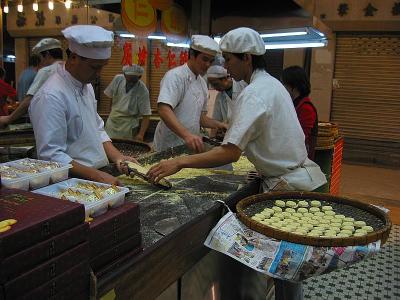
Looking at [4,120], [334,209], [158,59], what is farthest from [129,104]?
[334,209]

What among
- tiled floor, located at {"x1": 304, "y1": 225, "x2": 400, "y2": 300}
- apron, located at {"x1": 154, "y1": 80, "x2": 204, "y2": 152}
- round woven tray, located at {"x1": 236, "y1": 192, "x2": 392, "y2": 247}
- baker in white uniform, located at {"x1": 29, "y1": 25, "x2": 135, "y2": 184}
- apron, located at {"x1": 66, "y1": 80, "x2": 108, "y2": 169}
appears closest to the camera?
round woven tray, located at {"x1": 236, "y1": 192, "x2": 392, "y2": 247}

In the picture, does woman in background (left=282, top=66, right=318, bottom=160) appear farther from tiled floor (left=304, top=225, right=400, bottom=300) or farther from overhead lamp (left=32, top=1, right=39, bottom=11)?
overhead lamp (left=32, top=1, right=39, bottom=11)

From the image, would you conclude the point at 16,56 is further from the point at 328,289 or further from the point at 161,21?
the point at 328,289

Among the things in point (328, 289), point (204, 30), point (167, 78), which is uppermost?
point (204, 30)

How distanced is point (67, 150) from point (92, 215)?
115 centimetres

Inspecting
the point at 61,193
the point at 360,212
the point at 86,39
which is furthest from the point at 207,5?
the point at 61,193

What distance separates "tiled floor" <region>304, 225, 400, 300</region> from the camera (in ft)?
11.2

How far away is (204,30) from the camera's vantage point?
16.6 ft

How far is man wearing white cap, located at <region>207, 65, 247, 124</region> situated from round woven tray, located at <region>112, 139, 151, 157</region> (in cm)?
207

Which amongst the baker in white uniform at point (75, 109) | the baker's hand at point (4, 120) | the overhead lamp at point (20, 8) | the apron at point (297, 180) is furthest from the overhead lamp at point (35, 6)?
the apron at point (297, 180)

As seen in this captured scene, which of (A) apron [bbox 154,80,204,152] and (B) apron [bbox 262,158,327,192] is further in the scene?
(A) apron [bbox 154,80,204,152]

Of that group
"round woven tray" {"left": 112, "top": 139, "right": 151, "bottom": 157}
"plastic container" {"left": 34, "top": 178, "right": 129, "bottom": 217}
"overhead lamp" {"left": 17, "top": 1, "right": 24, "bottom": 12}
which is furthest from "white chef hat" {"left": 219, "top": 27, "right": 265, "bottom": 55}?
"overhead lamp" {"left": 17, "top": 1, "right": 24, "bottom": 12}

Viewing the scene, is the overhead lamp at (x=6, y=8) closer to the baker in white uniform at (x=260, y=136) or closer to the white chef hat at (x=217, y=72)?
the white chef hat at (x=217, y=72)

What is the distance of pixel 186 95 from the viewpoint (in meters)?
3.79
